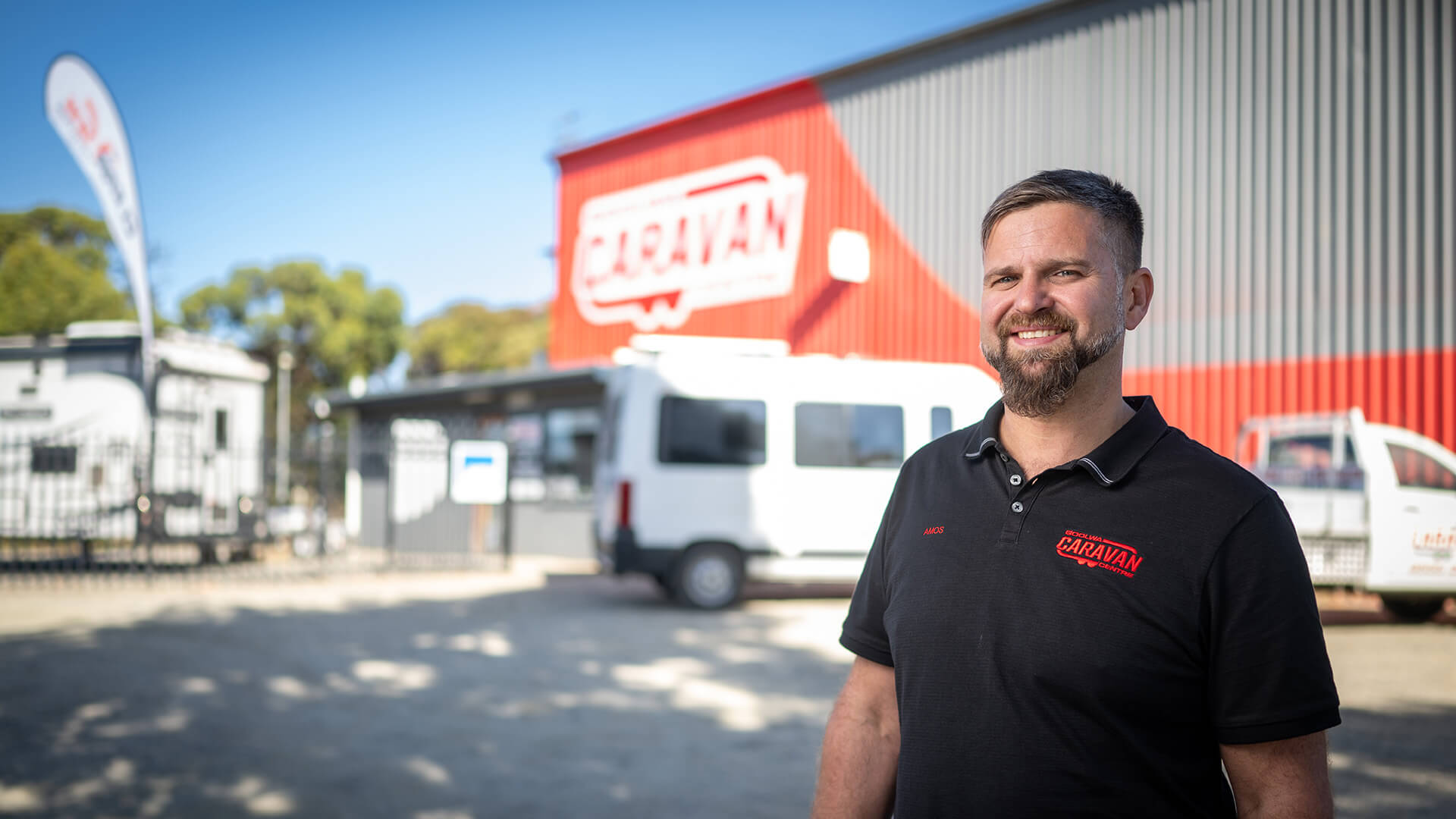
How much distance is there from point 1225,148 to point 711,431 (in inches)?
247

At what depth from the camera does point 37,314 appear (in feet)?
82.3

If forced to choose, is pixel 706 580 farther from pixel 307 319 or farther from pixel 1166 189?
pixel 307 319

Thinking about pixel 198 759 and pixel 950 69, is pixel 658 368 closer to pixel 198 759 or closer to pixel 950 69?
pixel 950 69

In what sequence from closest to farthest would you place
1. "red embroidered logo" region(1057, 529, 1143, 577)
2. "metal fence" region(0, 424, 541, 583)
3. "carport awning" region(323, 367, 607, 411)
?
1. "red embroidered logo" region(1057, 529, 1143, 577)
2. "metal fence" region(0, 424, 541, 583)
3. "carport awning" region(323, 367, 607, 411)

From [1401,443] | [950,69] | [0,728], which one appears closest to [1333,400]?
[1401,443]

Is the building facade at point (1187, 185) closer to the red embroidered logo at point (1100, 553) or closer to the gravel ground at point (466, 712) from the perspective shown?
the red embroidered logo at point (1100, 553)

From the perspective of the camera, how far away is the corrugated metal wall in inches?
213

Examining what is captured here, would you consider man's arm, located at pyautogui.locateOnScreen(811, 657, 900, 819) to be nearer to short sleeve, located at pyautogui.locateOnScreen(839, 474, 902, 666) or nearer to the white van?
short sleeve, located at pyautogui.locateOnScreen(839, 474, 902, 666)

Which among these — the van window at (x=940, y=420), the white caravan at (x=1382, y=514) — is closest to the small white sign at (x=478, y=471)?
the white caravan at (x=1382, y=514)

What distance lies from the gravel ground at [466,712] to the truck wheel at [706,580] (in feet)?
1.23

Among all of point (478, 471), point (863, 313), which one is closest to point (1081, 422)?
point (863, 313)

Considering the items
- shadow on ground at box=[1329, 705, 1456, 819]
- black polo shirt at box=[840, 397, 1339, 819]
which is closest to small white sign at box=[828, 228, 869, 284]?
shadow on ground at box=[1329, 705, 1456, 819]

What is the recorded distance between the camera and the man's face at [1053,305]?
5.49 feet

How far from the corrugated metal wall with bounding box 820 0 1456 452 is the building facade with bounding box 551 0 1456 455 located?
0.02 meters
